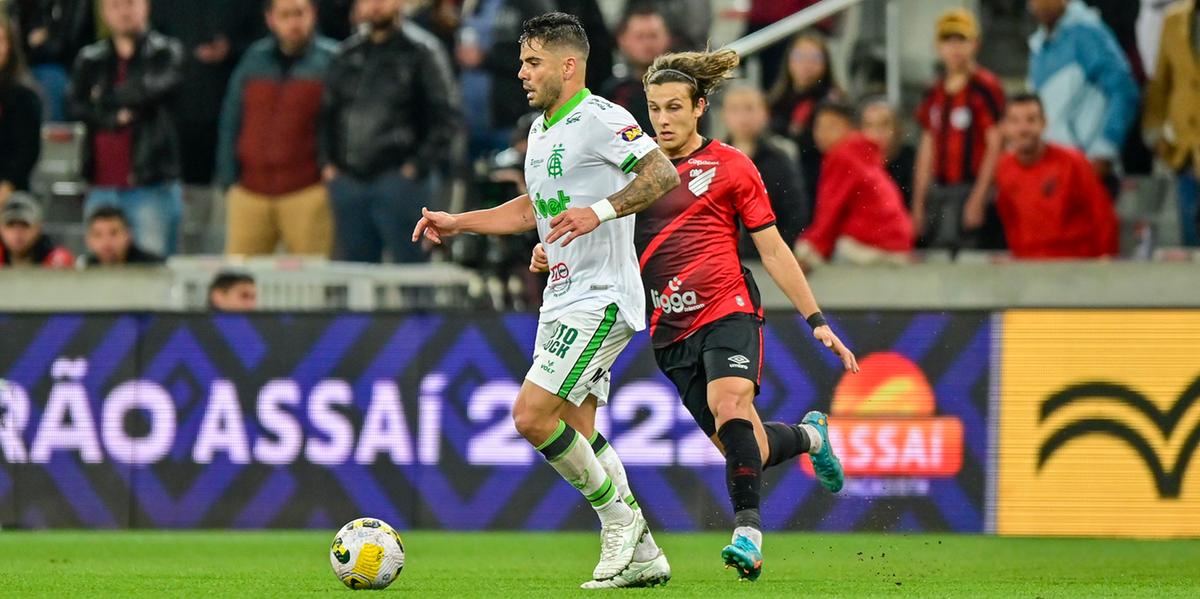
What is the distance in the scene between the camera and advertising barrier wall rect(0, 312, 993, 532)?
1279 cm

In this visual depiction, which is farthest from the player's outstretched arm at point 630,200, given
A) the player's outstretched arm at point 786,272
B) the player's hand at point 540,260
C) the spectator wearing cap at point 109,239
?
the spectator wearing cap at point 109,239

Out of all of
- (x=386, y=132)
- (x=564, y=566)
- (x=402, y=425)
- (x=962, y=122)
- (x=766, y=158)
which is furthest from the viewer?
(x=386, y=132)

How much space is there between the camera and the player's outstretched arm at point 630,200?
7758 millimetres

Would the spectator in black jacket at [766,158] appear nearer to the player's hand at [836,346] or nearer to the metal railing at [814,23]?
the metal railing at [814,23]

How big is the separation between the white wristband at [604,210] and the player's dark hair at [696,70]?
1038mm

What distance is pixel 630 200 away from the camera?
7.90 meters

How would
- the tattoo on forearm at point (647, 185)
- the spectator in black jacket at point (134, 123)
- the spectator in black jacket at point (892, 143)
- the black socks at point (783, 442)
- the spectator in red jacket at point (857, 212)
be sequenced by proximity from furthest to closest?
the spectator in black jacket at point (134, 123) < the spectator in black jacket at point (892, 143) < the spectator in red jacket at point (857, 212) < the black socks at point (783, 442) < the tattoo on forearm at point (647, 185)

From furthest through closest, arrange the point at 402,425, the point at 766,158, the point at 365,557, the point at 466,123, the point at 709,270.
Answer: the point at 466,123 → the point at 766,158 → the point at 402,425 → the point at 709,270 → the point at 365,557

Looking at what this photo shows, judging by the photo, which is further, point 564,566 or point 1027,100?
point 1027,100

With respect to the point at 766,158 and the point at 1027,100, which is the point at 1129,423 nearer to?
the point at 1027,100

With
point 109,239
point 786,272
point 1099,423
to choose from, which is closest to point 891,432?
point 1099,423

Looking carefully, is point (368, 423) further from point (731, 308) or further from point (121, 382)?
point (731, 308)

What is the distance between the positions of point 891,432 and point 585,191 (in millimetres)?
5031

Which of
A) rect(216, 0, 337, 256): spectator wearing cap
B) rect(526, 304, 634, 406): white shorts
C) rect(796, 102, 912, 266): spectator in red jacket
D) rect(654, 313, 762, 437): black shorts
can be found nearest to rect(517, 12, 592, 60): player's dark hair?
rect(526, 304, 634, 406): white shorts
